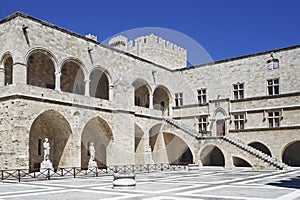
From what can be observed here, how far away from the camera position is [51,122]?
23844 mm

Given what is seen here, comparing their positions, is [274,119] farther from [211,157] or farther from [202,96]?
[202,96]

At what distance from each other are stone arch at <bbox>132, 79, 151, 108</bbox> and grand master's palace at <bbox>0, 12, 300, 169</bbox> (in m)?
0.10

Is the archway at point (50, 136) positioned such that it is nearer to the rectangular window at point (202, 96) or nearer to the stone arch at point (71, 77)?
the stone arch at point (71, 77)

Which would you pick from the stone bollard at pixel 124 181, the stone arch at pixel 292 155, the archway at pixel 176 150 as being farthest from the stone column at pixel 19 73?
the stone arch at pixel 292 155

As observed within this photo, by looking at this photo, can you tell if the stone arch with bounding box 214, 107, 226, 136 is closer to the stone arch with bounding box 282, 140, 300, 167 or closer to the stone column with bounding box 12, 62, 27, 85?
the stone arch with bounding box 282, 140, 300, 167

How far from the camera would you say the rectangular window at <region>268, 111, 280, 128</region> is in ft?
92.3

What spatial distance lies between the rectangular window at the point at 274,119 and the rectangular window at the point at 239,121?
2.16 m

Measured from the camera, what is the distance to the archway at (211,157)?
29.2 m

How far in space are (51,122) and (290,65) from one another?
17.9 metres

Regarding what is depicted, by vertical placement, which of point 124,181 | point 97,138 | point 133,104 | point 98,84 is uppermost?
point 98,84

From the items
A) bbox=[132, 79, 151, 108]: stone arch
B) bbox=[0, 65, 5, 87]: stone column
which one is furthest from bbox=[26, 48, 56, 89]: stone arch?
bbox=[132, 79, 151, 108]: stone arch

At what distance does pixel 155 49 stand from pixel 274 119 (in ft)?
45.2

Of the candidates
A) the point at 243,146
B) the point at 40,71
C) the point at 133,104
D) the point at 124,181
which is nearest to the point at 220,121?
the point at 243,146

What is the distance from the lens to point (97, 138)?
27562 millimetres
